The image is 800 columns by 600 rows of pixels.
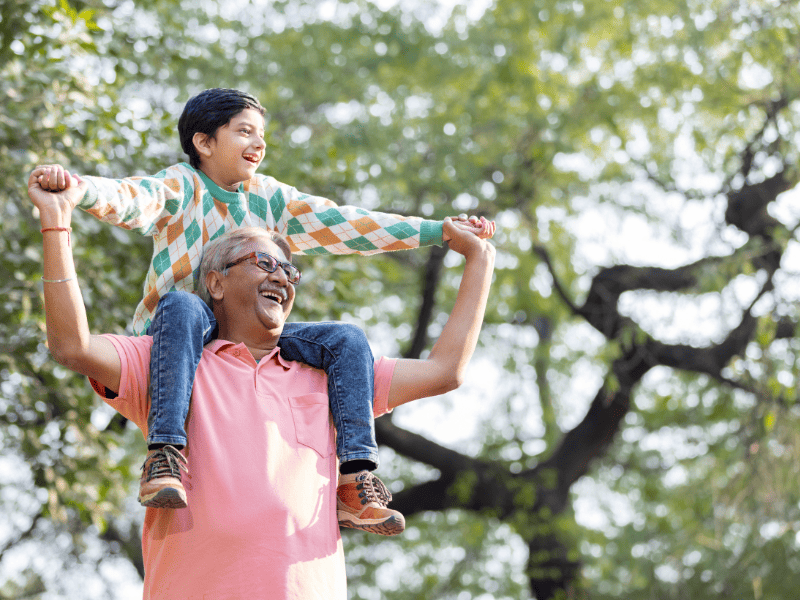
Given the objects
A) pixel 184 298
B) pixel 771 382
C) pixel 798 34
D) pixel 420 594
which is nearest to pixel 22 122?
pixel 184 298

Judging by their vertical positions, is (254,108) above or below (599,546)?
above

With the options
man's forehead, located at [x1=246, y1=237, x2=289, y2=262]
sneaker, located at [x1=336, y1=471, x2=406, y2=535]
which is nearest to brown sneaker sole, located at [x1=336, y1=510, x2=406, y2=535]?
sneaker, located at [x1=336, y1=471, x2=406, y2=535]

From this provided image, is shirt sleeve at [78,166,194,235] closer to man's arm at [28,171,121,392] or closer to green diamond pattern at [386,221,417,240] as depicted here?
man's arm at [28,171,121,392]

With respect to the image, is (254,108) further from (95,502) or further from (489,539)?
(489,539)

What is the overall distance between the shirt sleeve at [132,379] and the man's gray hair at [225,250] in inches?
10.2

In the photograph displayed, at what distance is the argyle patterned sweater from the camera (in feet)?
7.41

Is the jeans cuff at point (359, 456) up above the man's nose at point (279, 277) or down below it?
below

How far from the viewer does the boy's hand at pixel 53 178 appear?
1.85 m

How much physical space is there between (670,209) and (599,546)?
5780 mm

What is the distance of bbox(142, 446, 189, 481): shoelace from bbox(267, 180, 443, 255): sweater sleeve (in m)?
0.79

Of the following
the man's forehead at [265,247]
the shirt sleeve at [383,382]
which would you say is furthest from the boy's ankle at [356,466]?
the man's forehead at [265,247]

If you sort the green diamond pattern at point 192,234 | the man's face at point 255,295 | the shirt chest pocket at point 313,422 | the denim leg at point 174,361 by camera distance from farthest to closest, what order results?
the green diamond pattern at point 192,234, the man's face at point 255,295, the shirt chest pocket at point 313,422, the denim leg at point 174,361

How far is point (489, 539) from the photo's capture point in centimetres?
1261

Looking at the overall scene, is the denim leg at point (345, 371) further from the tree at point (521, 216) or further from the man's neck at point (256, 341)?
the tree at point (521, 216)
